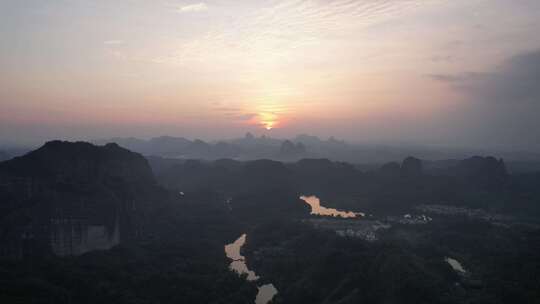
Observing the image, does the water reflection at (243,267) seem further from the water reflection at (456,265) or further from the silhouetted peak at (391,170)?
the silhouetted peak at (391,170)

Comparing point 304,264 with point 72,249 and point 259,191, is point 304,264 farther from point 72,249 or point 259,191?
point 259,191

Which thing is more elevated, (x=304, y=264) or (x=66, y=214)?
(x=66, y=214)

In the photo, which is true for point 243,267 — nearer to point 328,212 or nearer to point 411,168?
point 328,212

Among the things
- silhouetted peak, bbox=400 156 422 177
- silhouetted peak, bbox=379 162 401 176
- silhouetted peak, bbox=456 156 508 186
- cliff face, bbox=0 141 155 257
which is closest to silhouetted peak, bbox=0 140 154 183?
cliff face, bbox=0 141 155 257

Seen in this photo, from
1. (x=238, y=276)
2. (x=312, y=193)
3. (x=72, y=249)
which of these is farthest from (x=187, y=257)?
(x=312, y=193)

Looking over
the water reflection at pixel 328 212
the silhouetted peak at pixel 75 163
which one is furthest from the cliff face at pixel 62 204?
the water reflection at pixel 328 212

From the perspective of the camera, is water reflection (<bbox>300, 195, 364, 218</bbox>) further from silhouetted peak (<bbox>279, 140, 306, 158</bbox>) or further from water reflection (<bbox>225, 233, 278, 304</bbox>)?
silhouetted peak (<bbox>279, 140, 306, 158</bbox>)
